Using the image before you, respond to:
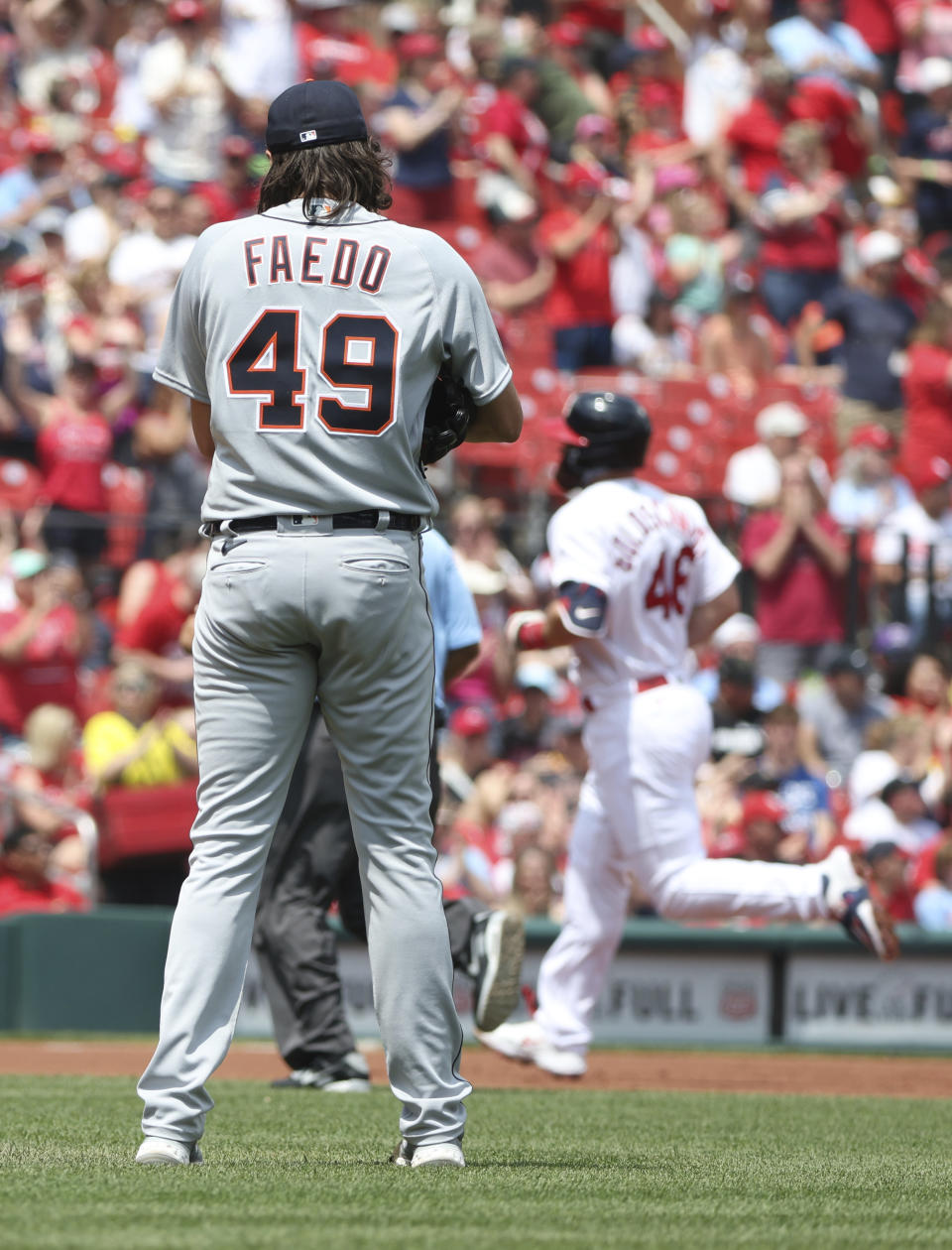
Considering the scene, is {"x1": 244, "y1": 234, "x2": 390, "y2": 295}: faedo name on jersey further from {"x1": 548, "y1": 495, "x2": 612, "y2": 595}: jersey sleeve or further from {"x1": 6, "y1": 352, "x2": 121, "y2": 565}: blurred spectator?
{"x1": 6, "y1": 352, "x2": 121, "y2": 565}: blurred spectator

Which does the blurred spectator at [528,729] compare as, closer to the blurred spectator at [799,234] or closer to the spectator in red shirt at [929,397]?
the spectator in red shirt at [929,397]

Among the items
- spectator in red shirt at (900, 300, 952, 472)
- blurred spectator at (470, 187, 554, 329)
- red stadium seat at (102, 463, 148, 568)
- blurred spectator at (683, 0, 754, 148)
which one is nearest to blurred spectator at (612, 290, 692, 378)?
blurred spectator at (470, 187, 554, 329)

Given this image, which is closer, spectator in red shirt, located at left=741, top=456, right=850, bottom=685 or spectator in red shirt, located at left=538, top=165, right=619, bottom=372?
spectator in red shirt, located at left=741, top=456, right=850, bottom=685

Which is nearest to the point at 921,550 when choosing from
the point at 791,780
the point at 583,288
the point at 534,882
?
the point at 791,780

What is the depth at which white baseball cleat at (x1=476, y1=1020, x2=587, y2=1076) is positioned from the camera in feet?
24.1

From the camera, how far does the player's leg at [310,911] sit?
6922 millimetres

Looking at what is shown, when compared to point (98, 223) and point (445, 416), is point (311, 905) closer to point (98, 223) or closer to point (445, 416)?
point (445, 416)

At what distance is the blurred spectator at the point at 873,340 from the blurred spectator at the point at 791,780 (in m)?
4.34

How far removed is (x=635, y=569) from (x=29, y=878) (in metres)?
4.86

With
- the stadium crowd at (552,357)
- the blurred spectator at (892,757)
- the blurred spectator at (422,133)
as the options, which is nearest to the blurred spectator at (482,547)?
the stadium crowd at (552,357)

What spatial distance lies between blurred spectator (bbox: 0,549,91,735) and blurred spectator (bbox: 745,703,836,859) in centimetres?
382

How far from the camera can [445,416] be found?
179 inches

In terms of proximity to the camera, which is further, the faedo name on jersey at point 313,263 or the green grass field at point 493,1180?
the faedo name on jersey at point 313,263

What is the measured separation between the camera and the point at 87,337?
13.6 m
